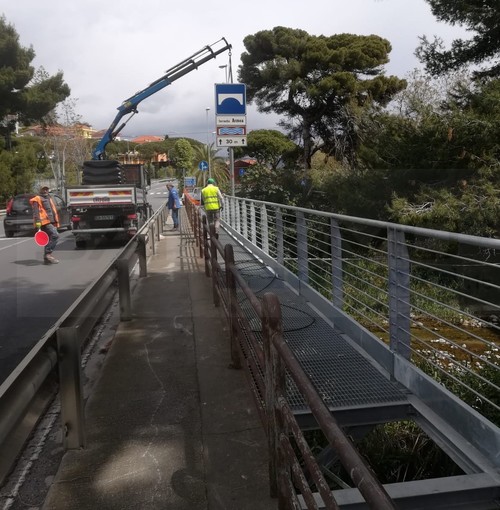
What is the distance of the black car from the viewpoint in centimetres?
2023

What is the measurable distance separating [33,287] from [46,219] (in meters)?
3.32

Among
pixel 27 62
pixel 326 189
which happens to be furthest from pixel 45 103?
pixel 326 189

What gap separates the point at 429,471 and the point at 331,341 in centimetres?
132

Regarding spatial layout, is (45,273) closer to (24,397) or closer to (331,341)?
(331,341)

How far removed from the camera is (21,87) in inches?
877

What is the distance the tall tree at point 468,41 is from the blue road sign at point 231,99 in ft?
18.3

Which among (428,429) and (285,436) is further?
(428,429)

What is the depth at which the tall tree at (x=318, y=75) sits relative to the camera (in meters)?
31.0

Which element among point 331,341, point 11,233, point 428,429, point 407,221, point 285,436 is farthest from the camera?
point 11,233

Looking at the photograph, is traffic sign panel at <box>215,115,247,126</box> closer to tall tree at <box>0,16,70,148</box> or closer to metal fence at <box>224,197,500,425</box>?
metal fence at <box>224,197,500,425</box>

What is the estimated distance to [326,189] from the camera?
21.5 meters

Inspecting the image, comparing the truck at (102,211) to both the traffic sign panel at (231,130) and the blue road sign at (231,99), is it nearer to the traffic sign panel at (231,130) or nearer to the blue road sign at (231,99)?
the traffic sign panel at (231,130)

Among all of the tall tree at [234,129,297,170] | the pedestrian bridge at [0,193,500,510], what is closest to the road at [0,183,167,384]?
the pedestrian bridge at [0,193,500,510]

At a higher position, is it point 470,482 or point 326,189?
point 326,189
